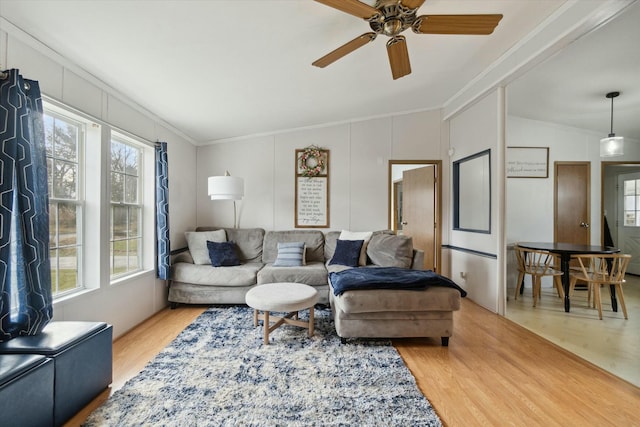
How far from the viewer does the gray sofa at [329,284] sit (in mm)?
2387

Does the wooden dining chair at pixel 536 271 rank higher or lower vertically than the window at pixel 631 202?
A: lower

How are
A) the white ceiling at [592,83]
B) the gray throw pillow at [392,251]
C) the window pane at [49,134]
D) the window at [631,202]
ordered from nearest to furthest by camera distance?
1. the window pane at [49,134]
2. the white ceiling at [592,83]
3. the gray throw pillow at [392,251]
4. the window at [631,202]

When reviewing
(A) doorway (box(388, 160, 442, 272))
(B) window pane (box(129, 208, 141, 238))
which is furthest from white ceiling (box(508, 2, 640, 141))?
(B) window pane (box(129, 208, 141, 238))

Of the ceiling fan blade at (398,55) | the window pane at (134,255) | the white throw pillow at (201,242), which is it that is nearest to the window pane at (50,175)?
the window pane at (134,255)

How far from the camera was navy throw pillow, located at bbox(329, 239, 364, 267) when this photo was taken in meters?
3.64

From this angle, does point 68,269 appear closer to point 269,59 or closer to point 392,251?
point 269,59

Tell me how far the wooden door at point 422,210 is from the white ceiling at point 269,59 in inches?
45.6

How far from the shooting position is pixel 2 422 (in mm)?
1215

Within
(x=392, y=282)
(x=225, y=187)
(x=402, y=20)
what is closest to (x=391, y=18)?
(x=402, y=20)

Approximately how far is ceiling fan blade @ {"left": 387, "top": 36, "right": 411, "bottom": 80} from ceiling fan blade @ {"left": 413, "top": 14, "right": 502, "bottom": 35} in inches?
4.8

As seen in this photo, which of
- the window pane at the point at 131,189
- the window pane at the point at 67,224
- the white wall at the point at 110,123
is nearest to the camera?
the white wall at the point at 110,123

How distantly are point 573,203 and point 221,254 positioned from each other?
5364mm

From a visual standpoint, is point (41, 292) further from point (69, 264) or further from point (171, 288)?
point (171, 288)

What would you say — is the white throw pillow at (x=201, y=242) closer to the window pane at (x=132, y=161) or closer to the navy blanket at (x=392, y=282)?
the window pane at (x=132, y=161)
